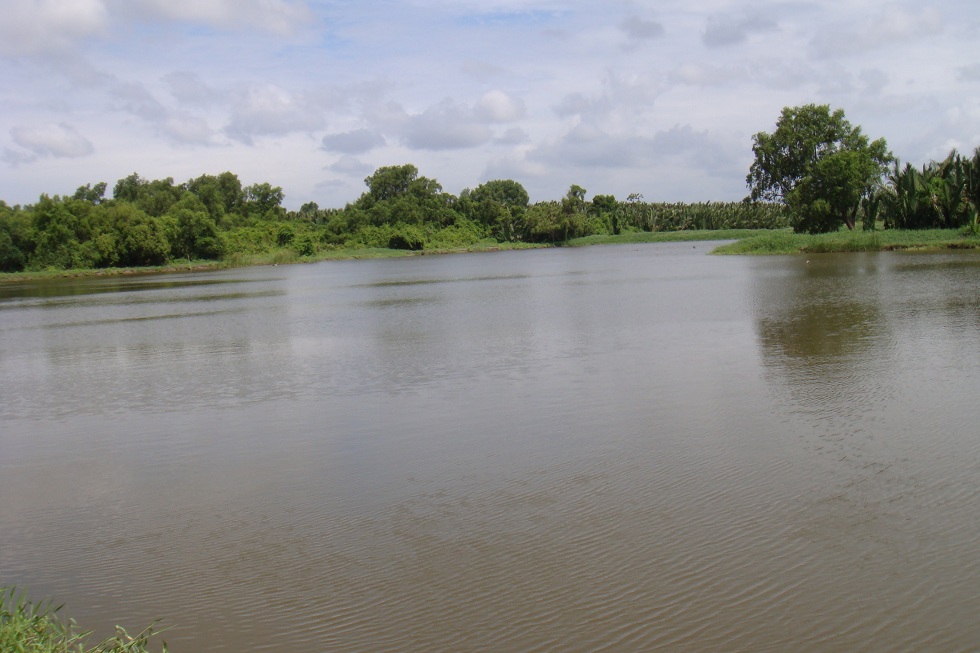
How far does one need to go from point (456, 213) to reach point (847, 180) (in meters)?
75.7

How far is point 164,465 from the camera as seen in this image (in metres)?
8.90

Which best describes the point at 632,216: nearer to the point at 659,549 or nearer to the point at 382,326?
the point at 382,326

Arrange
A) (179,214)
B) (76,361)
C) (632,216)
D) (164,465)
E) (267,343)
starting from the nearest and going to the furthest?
(164,465) < (76,361) < (267,343) < (179,214) < (632,216)

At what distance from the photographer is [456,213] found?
4909 inches

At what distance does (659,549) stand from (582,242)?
11082 centimetres

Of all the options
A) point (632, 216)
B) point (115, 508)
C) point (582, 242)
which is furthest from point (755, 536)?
point (632, 216)

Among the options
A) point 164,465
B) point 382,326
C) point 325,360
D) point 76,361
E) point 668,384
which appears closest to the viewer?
point 164,465

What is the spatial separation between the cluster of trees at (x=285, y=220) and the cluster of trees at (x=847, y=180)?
1092 centimetres

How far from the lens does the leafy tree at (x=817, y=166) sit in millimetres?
55312

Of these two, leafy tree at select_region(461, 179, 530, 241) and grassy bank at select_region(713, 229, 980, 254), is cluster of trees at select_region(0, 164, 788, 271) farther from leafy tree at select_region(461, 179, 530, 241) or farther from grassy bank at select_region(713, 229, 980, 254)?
grassy bank at select_region(713, 229, 980, 254)

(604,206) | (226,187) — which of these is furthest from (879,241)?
(226,187)

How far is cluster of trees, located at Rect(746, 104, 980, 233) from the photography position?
48344 mm

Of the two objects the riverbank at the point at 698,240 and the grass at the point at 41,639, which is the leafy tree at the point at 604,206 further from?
the grass at the point at 41,639

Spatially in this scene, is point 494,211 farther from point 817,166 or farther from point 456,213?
point 817,166
